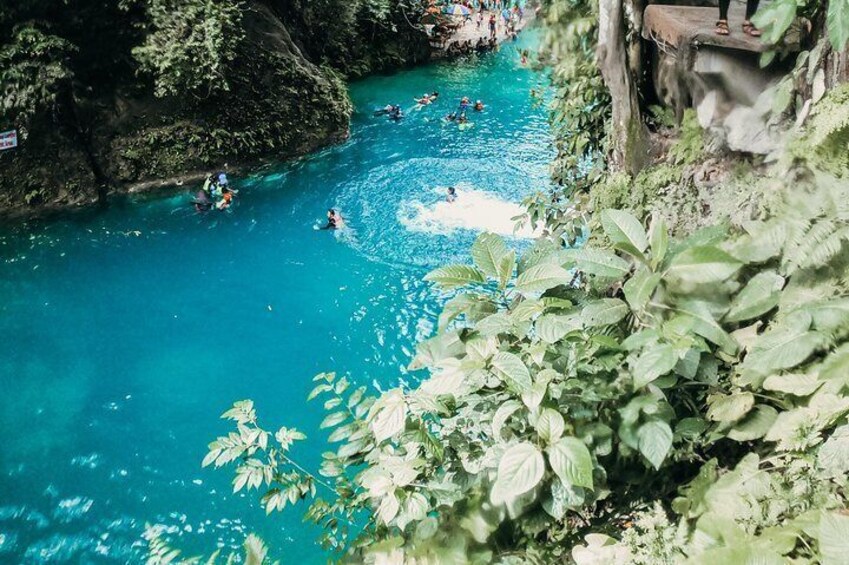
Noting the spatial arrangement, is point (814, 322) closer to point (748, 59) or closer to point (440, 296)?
point (748, 59)

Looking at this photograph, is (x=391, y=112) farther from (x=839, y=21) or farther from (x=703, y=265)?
(x=703, y=265)

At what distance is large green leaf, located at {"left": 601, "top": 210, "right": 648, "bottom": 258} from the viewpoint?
2924 millimetres

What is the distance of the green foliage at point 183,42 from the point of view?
535 inches

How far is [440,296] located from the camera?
10.5m

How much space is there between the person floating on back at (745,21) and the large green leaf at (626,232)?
2485 mm

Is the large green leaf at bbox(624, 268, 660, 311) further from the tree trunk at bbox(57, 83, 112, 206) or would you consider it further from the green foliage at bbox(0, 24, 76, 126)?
the tree trunk at bbox(57, 83, 112, 206)


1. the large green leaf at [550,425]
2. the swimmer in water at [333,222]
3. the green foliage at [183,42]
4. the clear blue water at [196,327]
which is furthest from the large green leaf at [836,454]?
the green foliage at [183,42]

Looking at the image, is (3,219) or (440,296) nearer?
(440,296)

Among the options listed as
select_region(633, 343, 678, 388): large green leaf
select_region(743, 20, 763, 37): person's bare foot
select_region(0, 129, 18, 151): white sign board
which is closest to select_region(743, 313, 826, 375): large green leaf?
select_region(633, 343, 678, 388): large green leaf

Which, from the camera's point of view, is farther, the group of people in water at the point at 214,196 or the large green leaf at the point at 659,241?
the group of people in water at the point at 214,196

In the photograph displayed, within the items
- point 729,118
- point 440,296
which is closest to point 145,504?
point 440,296

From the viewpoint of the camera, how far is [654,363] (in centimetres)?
248

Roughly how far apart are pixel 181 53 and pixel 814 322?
1446cm

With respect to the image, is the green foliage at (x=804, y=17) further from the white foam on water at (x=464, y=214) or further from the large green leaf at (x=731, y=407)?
the white foam on water at (x=464, y=214)
